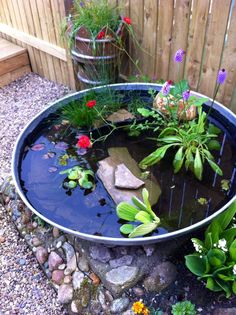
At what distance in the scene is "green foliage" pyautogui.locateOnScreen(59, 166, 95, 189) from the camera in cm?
190

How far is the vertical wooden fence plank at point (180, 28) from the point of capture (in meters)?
2.14

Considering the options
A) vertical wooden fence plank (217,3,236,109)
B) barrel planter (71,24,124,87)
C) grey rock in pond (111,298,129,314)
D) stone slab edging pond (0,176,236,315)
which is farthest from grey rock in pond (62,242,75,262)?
vertical wooden fence plank (217,3,236,109)

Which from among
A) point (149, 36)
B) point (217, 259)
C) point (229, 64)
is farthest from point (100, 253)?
point (149, 36)

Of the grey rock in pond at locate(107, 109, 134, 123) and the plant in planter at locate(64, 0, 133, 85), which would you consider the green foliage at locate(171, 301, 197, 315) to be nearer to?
the grey rock in pond at locate(107, 109, 134, 123)

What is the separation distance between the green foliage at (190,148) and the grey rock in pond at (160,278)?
0.53m

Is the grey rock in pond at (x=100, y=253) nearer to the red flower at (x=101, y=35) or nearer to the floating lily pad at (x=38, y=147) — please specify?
the floating lily pad at (x=38, y=147)

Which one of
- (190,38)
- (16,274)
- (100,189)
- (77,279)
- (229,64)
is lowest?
(16,274)

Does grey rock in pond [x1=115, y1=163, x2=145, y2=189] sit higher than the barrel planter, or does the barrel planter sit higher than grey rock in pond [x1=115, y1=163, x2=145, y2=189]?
the barrel planter

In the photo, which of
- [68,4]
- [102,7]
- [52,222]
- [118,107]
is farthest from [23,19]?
[52,222]

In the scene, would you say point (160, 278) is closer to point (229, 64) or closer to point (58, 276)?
point (58, 276)

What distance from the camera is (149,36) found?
247cm

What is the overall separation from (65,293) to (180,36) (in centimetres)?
180

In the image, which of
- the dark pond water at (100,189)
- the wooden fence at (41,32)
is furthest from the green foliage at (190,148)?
the wooden fence at (41,32)

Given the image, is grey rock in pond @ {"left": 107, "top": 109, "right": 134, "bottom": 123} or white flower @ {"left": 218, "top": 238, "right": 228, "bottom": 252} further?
grey rock in pond @ {"left": 107, "top": 109, "right": 134, "bottom": 123}
